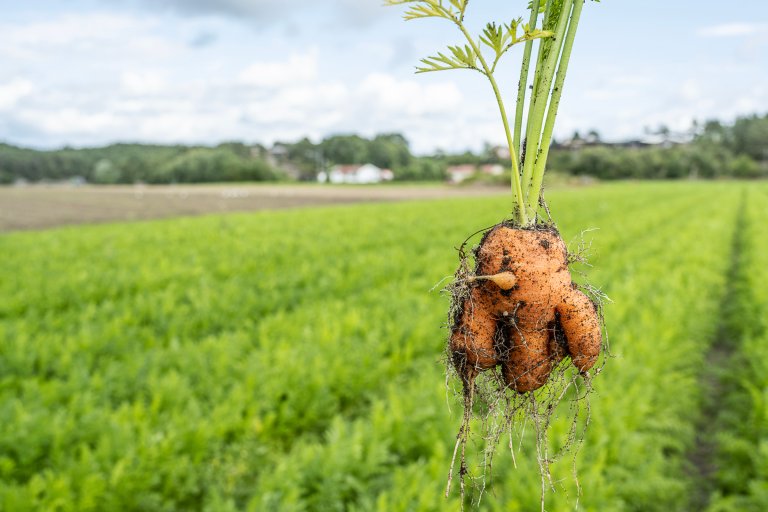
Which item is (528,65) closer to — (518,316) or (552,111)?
(552,111)

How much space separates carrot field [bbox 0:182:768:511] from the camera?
3.89 metres

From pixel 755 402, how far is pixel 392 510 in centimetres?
382

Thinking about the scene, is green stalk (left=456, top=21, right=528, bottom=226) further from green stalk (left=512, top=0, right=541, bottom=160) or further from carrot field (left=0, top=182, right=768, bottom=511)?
carrot field (left=0, top=182, right=768, bottom=511)

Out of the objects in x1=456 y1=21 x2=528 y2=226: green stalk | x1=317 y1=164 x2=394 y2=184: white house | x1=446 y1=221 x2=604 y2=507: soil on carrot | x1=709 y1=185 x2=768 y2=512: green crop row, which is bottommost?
x1=709 y1=185 x2=768 y2=512: green crop row

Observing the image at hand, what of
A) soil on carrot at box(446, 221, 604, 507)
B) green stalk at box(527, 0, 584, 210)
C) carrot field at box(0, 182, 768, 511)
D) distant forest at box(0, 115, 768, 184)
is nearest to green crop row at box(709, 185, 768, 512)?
carrot field at box(0, 182, 768, 511)

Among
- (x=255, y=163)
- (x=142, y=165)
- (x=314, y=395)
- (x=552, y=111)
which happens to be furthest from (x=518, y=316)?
(x=142, y=165)

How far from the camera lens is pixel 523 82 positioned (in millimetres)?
672

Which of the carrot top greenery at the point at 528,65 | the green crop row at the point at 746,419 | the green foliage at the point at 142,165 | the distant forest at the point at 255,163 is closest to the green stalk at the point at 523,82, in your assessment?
the carrot top greenery at the point at 528,65

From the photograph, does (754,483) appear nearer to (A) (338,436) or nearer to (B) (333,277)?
(A) (338,436)

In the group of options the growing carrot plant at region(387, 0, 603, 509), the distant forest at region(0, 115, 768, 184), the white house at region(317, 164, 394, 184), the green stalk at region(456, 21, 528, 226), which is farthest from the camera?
the white house at region(317, 164, 394, 184)

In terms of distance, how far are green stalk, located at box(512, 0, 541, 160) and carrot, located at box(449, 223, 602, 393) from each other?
22 centimetres

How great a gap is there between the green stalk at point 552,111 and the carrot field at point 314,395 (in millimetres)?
182

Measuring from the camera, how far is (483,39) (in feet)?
2.05

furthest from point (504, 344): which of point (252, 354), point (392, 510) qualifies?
point (252, 354)
